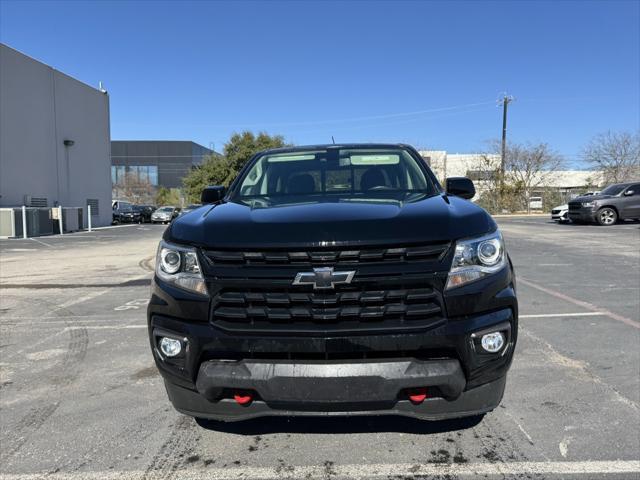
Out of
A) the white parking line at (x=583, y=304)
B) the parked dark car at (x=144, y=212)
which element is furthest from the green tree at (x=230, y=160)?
the white parking line at (x=583, y=304)

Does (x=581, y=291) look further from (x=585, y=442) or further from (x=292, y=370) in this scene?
(x=292, y=370)

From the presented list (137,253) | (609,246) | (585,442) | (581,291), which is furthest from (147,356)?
(609,246)

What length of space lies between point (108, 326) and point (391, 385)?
4562 mm

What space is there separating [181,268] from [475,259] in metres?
1.48

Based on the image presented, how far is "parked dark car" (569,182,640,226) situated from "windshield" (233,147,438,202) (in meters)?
19.8

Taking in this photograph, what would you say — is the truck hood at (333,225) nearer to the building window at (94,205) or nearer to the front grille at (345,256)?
the front grille at (345,256)

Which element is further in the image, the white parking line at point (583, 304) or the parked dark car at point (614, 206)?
the parked dark car at point (614, 206)

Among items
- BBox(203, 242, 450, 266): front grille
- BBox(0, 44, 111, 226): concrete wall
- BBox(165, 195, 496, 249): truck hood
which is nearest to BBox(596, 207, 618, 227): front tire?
BBox(165, 195, 496, 249): truck hood

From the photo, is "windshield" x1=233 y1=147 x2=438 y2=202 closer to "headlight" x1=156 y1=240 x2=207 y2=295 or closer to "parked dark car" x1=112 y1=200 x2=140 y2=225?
"headlight" x1=156 y1=240 x2=207 y2=295

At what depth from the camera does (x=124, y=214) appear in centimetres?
3731

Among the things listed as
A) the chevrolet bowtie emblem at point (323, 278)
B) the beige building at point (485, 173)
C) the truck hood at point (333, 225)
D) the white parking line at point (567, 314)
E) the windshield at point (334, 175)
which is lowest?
the white parking line at point (567, 314)

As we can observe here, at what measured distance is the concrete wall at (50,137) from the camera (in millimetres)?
23484

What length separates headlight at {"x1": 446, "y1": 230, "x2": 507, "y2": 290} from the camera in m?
2.42

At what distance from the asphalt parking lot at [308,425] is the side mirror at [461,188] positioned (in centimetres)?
149
